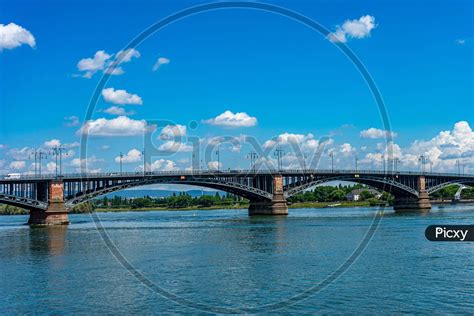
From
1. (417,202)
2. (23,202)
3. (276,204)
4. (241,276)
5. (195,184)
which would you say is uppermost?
(195,184)

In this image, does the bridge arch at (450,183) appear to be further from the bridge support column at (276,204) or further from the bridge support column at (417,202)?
the bridge support column at (276,204)

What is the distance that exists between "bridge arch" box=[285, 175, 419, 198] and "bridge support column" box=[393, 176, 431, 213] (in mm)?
1449

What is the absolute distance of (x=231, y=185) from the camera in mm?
110438

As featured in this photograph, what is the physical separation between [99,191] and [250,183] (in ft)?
115

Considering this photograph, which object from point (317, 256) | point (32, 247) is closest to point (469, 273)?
point (317, 256)

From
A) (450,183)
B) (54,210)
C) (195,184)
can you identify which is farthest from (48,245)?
(450,183)

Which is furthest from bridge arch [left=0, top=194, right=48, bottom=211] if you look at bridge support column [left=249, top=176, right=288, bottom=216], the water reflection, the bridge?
bridge support column [left=249, top=176, right=288, bottom=216]

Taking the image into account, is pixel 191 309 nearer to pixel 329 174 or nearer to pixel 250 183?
pixel 250 183

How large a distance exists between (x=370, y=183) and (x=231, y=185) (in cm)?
4299

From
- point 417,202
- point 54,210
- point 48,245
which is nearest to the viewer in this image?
point 48,245

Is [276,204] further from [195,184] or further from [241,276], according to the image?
[241,276]

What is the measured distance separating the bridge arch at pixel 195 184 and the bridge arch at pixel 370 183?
6.67m

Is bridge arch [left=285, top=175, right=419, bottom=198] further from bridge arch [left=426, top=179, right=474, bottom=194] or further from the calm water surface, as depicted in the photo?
the calm water surface

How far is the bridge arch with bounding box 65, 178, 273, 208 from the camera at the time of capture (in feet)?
305
